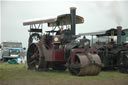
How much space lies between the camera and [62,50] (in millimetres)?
11367

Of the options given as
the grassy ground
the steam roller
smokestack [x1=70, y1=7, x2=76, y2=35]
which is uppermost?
smokestack [x1=70, y1=7, x2=76, y2=35]

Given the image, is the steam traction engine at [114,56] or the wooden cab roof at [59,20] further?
the steam traction engine at [114,56]

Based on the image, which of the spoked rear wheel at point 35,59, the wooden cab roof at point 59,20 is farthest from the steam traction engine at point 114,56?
the spoked rear wheel at point 35,59

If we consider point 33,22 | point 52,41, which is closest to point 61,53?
point 52,41

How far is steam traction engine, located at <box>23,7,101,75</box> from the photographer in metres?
9.84

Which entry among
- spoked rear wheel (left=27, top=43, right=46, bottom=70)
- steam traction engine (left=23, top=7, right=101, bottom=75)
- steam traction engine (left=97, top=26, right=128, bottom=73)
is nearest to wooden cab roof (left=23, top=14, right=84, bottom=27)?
steam traction engine (left=23, top=7, right=101, bottom=75)

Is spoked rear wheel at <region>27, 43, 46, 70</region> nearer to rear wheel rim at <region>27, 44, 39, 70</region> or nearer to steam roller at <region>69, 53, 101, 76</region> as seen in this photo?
rear wheel rim at <region>27, 44, 39, 70</region>

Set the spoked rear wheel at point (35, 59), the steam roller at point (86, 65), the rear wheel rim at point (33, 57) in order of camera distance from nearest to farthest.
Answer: the steam roller at point (86, 65), the spoked rear wheel at point (35, 59), the rear wheel rim at point (33, 57)

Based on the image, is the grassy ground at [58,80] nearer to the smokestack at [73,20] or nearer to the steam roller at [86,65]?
the steam roller at [86,65]

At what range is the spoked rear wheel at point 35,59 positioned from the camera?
12047 millimetres

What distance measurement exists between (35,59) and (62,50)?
199cm

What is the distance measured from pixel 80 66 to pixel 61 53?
1.93 m

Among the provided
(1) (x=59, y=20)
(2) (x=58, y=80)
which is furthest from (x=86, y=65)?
(1) (x=59, y=20)

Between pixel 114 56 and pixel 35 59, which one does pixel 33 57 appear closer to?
pixel 35 59
